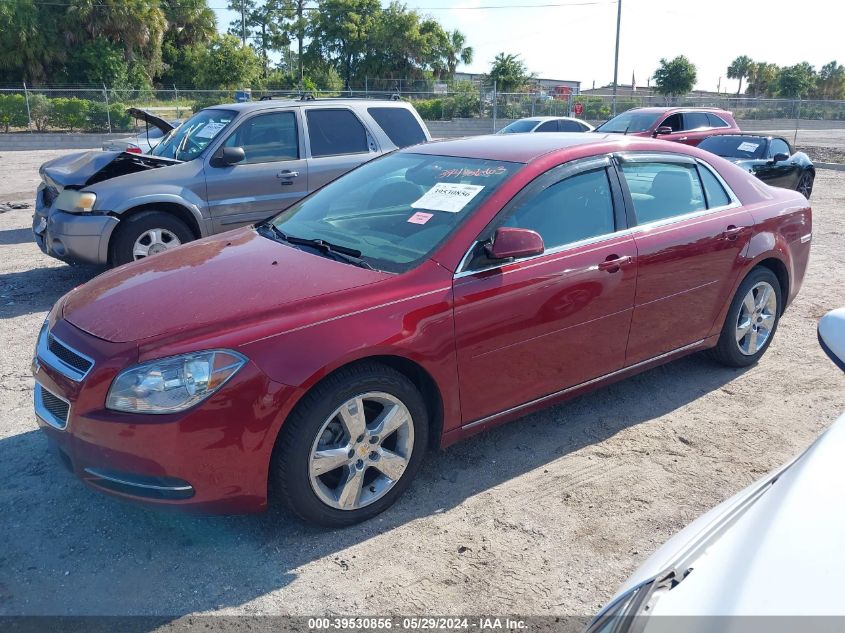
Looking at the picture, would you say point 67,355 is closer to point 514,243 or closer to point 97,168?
point 514,243

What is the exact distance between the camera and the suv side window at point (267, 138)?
740 cm

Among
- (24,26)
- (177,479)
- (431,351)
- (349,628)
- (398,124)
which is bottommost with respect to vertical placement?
(349,628)

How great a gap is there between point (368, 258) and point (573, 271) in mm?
1103

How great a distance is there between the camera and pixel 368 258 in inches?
138

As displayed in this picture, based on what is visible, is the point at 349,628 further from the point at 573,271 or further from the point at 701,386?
the point at 701,386

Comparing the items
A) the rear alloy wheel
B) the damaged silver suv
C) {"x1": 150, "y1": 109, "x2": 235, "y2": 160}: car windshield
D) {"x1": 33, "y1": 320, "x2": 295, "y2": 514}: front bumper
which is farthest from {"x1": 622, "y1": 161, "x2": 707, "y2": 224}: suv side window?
the rear alloy wheel

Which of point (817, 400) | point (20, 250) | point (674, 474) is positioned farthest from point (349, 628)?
point (20, 250)

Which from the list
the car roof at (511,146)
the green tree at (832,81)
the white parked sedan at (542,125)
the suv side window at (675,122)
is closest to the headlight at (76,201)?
the car roof at (511,146)

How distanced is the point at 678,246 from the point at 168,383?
119 inches

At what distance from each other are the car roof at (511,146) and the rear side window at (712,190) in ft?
2.43

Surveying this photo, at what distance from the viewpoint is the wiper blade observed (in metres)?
3.48

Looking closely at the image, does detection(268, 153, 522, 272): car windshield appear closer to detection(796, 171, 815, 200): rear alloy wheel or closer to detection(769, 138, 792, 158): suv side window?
detection(769, 138, 792, 158): suv side window

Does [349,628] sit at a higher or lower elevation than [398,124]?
lower

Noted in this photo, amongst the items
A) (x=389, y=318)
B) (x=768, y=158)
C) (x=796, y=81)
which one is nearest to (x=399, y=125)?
(x=389, y=318)
